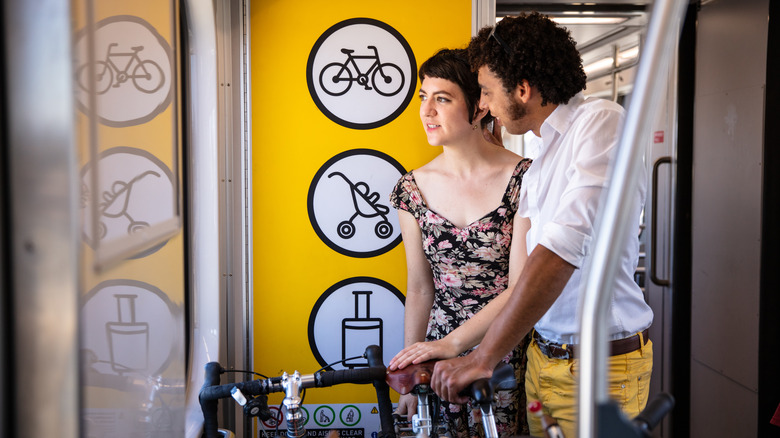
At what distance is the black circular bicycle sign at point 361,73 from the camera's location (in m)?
2.64

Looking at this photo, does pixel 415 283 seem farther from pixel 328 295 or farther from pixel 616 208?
pixel 616 208

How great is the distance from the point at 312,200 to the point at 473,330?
96 cm

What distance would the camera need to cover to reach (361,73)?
104 inches

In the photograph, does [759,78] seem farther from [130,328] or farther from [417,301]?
[130,328]

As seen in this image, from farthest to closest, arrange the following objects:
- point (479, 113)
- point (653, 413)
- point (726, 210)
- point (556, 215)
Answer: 1. point (726, 210)
2. point (479, 113)
3. point (556, 215)
4. point (653, 413)

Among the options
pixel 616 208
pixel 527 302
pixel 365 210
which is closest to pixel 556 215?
pixel 527 302

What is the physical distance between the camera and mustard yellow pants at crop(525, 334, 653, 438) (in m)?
1.86

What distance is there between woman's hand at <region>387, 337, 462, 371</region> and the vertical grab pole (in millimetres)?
946

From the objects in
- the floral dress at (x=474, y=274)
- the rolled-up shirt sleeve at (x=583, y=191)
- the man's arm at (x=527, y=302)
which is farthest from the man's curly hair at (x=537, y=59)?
the man's arm at (x=527, y=302)

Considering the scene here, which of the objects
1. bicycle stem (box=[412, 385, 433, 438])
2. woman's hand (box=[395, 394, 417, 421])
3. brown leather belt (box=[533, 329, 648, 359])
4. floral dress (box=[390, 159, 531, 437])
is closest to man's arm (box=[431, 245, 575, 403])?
bicycle stem (box=[412, 385, 433, 438])

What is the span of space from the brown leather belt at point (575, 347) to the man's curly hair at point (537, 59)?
0.71 meters

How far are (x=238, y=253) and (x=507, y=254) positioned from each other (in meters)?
1.07

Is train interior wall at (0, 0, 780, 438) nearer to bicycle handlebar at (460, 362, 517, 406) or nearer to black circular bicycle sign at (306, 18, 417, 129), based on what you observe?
black circular bicycle sign at (306, 18, 417, 129)

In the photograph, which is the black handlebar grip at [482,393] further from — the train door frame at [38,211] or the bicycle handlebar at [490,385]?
the train door frame at [38,211]
